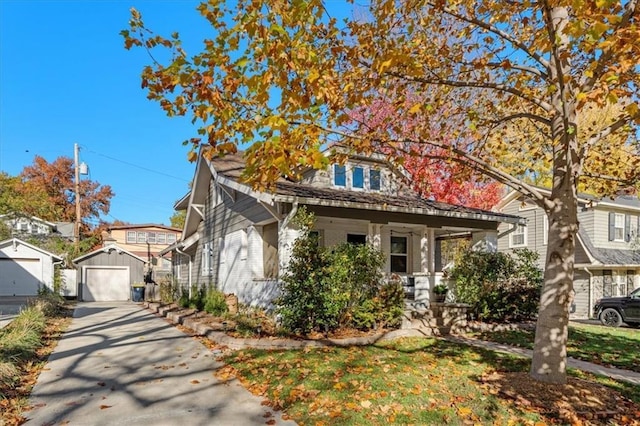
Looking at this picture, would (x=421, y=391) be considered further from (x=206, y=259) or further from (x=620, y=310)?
(x=206, y=259)

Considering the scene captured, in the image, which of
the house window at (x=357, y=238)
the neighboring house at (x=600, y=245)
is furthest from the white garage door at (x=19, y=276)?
the neighboring house at (x=600, y=245)

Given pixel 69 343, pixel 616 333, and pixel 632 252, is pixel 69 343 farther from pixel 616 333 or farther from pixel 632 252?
pixel 632 252

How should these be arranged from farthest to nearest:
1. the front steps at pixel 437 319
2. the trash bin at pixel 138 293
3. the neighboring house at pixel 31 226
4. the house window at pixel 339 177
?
the neighboring house at pixel 31 226, the trash bin at pixel 138 293, the house window at pixel 339 177, the front steps at pixel 437 319

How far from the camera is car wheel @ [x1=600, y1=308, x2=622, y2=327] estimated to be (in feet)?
50.2

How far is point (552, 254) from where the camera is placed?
5.59 metres

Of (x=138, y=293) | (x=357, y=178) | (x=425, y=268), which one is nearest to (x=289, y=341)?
(x=425, y=268)

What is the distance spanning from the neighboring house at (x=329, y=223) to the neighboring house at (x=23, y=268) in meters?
15.0

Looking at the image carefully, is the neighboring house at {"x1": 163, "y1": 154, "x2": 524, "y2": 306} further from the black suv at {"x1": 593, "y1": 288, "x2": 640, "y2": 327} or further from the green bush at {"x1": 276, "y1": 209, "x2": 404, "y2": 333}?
the black suv at {"x1": 593, "y1": 288, "x2": 640, "y2": 327}

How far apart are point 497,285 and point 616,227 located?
43.7 ft

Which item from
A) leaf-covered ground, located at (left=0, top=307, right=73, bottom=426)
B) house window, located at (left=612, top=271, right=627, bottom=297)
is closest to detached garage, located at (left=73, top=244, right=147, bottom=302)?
leaf-covered ground, located at (left=0, top=307, right=73, bottom=426)

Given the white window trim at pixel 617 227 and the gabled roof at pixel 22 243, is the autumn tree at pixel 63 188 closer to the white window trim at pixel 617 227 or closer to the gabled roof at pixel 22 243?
the gabled roof at pixel 22 243

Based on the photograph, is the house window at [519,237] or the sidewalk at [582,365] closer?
the sidewalk at [582,365]

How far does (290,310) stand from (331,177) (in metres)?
6.23

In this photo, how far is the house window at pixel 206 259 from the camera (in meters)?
17.5
